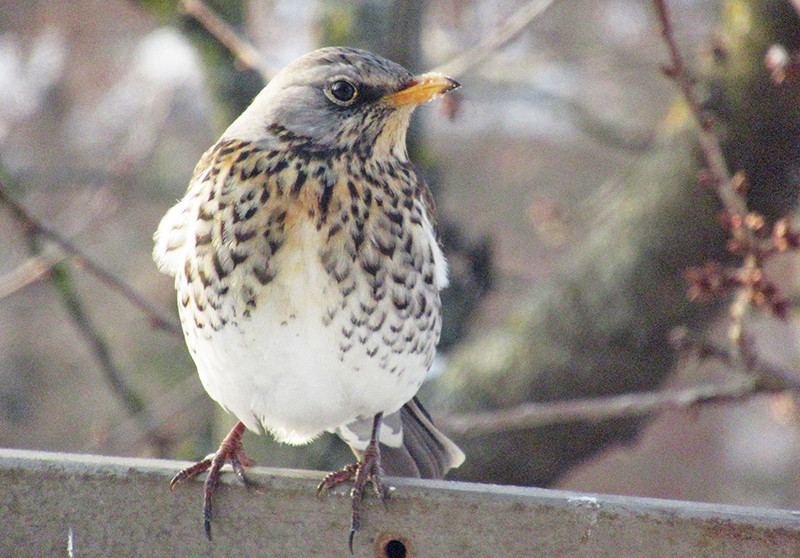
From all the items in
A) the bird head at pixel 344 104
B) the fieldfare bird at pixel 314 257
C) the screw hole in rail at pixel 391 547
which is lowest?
the screw hole in rail at pixel 391 547

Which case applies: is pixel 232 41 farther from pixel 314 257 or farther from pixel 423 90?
pixel 314 257

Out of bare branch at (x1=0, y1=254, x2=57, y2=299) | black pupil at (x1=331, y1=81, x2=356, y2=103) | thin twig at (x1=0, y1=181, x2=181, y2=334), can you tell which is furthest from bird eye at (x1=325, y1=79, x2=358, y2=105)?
bare branch at (x1=0, y1=254, x2=57, y2=299)

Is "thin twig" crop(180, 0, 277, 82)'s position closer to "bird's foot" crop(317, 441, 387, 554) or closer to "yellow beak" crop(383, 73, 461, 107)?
"yellow beak" crop(383, 73, 461, 107)

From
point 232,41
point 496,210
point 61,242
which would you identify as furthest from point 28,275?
point 496,210

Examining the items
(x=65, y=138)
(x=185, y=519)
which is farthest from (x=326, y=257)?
(x=65, y=138)

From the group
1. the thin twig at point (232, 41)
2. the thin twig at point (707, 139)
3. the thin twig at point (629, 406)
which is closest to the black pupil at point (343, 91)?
the thin twig at point (707, 139)

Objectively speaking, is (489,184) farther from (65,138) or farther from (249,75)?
(249,75)

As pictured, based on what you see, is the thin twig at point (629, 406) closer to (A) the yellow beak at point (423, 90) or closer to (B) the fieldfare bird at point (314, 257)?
(B) the fieldfare bird at point (314, 257)
